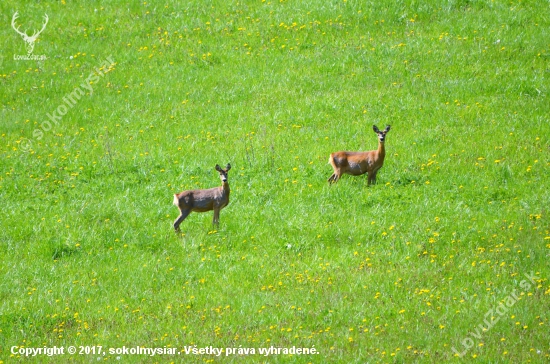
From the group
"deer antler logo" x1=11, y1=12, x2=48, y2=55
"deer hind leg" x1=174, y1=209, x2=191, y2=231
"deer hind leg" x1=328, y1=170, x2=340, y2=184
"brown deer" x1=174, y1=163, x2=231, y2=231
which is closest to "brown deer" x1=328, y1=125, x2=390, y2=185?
"deer hind leg" x1=328, y1=170, x2=340, y2=184

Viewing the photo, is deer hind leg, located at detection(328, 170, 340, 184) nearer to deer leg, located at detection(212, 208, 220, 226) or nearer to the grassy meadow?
the grassy meadow

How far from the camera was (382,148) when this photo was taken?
16750 mm

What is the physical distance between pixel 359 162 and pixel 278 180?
174 centimetres

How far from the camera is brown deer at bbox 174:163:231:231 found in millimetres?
15055

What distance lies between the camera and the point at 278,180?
56.5 feet

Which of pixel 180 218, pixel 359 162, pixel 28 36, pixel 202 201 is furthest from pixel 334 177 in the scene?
pixel 28 36

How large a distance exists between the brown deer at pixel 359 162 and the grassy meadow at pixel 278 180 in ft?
1.00

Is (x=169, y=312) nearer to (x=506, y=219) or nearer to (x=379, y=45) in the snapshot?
(x=506, y=219)

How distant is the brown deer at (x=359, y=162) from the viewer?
54.6 ft

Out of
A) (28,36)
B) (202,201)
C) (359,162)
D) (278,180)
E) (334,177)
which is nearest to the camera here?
(202,201)

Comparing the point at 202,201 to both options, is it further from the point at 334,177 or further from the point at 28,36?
the point at 28,36

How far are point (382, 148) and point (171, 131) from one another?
6113 mm

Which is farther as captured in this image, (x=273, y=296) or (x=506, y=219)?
(x=506, y=219)

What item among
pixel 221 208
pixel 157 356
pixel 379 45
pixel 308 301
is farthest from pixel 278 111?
pixel 157 356
